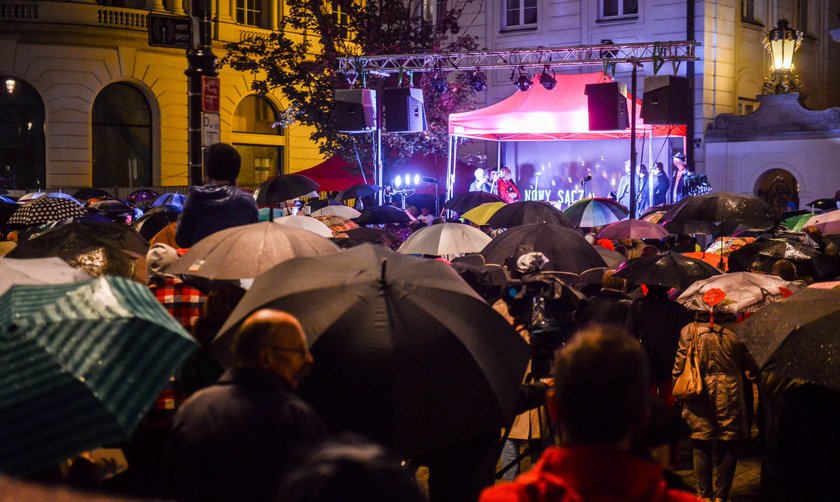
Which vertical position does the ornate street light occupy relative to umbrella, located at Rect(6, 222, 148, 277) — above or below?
above

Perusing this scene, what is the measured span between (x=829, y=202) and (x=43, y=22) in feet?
77.9

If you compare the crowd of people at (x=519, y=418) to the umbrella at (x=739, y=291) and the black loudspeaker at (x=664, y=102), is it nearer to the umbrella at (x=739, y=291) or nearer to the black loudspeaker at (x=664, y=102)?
the umbrella at (x=739, y=291)

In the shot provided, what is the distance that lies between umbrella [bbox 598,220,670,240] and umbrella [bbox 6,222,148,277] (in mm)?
6525

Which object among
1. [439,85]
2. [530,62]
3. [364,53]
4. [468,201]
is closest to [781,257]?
[468,201]

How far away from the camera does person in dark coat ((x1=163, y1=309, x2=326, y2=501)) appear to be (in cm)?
342

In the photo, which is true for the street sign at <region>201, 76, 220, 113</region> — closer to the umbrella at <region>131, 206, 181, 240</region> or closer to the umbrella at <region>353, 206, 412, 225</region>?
the umbrella at <region>131, 206, 181, 240</region>

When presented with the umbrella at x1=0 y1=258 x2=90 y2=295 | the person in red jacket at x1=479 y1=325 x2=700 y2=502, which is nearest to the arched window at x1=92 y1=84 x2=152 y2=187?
the umbrella at x1=0 y1=258 x2=90 y2=295

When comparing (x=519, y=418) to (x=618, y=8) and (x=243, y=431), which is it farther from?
(x=618, y=8)

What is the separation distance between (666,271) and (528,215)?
4118 millimetres

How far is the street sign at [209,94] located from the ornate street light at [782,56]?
17976 millimetres

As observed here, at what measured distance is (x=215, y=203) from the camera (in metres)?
6.67

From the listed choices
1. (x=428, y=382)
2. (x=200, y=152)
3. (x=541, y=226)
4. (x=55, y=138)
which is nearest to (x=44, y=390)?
(x=428, y=382)

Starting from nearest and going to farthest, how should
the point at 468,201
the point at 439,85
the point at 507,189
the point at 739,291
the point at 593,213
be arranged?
the point at 739,291
the point at 593,213
the point at 468,201
the point at 439,85
the point at 507,189

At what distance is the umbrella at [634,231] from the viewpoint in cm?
1262
